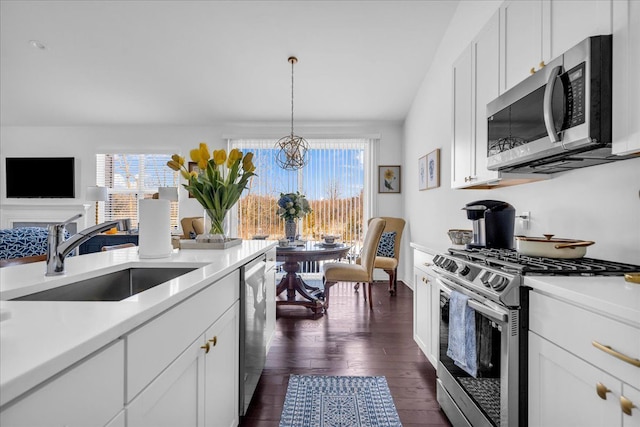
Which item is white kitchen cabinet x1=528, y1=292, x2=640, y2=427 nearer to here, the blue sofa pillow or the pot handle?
the pot handle

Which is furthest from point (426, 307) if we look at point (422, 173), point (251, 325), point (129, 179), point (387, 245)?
point (129, 179)

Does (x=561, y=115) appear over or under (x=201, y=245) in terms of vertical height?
over

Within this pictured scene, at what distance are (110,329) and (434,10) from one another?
12.8 feet

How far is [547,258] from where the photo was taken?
4.77 ft

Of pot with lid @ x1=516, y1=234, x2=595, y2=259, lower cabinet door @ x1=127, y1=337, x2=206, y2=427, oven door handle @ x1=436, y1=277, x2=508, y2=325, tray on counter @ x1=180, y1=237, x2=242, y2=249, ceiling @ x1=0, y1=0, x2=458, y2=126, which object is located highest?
ceiling @ x1=0, y1=0, x2=458, y2=126

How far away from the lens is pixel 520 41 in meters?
1.72

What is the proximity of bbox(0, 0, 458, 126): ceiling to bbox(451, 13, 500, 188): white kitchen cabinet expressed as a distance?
57.9 inches

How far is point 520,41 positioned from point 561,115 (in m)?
0.64

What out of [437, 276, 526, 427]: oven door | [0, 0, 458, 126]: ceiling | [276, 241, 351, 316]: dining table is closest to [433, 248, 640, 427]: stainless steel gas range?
[437, 276, 526, 427]: oven door

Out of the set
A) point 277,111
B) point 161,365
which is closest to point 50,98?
point 277,111

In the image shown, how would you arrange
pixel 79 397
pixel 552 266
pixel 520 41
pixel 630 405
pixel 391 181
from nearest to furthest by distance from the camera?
pixel 79 397 < pixel 630 405 < pixel 552 266 < pixel 520 41 < pixel 391 181

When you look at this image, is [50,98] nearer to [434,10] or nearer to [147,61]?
[147,61]

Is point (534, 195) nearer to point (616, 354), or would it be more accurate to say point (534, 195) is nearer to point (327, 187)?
point (616, 354)

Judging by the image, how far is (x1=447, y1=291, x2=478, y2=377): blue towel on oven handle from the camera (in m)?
1.46
